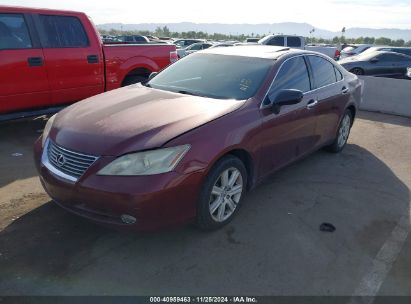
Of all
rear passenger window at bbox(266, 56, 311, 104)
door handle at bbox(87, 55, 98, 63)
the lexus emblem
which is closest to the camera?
the lexus emblem

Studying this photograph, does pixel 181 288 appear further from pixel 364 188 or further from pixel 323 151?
pixel 323 151

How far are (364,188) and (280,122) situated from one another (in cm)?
162

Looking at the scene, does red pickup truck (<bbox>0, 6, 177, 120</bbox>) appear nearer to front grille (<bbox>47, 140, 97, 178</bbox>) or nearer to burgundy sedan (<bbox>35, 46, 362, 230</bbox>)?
burgundy sedan (<bbox>35, 46, 362, 230</bbox>)

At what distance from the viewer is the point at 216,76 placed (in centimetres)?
416

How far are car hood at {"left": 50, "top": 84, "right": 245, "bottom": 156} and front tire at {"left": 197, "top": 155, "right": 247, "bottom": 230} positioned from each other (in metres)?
0.46

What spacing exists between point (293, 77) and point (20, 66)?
3.97 m

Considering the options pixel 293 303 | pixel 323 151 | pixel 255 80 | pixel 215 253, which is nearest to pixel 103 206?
pixel 215 253

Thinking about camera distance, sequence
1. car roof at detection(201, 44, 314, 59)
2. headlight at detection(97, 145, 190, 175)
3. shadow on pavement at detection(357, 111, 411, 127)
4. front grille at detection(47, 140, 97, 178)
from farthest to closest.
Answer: shadow on pavement at detection(357, 111, 411, 127), car roof at detection(201, 44, 314, 59), front grille at detection(47, 140, 97, 178), headlight at detection(97, 145, 190, 175)

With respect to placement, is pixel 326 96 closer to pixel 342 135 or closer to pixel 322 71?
pixel 322 71

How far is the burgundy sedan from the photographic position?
9.46 ft

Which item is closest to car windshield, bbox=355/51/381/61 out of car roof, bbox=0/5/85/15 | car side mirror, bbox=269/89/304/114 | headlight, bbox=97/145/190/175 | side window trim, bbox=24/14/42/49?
car roof, bbox=0/5/85/15

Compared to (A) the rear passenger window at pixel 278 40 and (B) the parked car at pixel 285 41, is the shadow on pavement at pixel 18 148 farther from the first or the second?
(A) the rear passenger window at pixel 278 40

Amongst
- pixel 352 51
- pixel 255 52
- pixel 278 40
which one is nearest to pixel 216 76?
pixel 255 52

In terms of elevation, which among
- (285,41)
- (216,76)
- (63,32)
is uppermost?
(63,32)
